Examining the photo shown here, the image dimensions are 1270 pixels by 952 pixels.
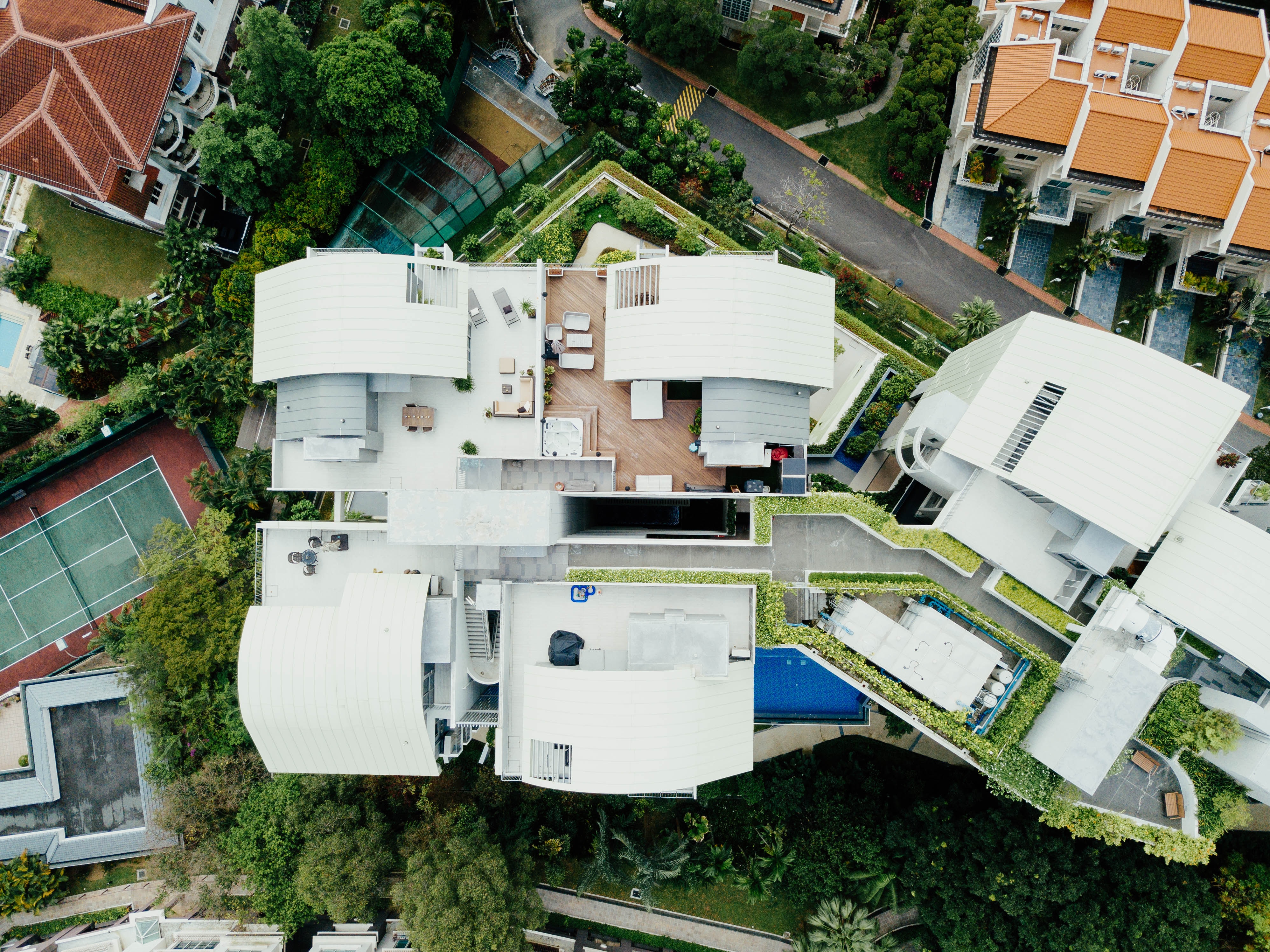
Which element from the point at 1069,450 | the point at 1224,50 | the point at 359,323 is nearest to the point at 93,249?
the point at 359,323

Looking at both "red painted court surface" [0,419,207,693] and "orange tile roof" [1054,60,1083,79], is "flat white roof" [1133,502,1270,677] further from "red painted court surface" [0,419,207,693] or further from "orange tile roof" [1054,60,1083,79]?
"red painted court surface" [0,419,207,693]

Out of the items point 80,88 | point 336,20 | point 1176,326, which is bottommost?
point 1176,326

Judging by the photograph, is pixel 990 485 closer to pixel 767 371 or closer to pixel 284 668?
pixel 767 371

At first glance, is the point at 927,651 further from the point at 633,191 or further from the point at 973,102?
the point at 973,102

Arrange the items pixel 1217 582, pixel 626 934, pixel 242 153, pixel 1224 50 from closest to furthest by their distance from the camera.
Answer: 1. pixel 1217 582
2. pixel 242 153
3. pixel 1224 50
4. pixel 626 934

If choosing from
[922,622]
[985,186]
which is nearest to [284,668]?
[922,622]

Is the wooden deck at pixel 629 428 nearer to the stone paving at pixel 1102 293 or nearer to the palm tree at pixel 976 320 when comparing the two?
the palm tree at pixel 976 320

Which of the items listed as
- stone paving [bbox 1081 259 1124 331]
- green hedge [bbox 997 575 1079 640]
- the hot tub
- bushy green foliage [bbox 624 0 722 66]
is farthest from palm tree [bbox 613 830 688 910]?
bushy green foliage [bbox 624 0 722 66]
